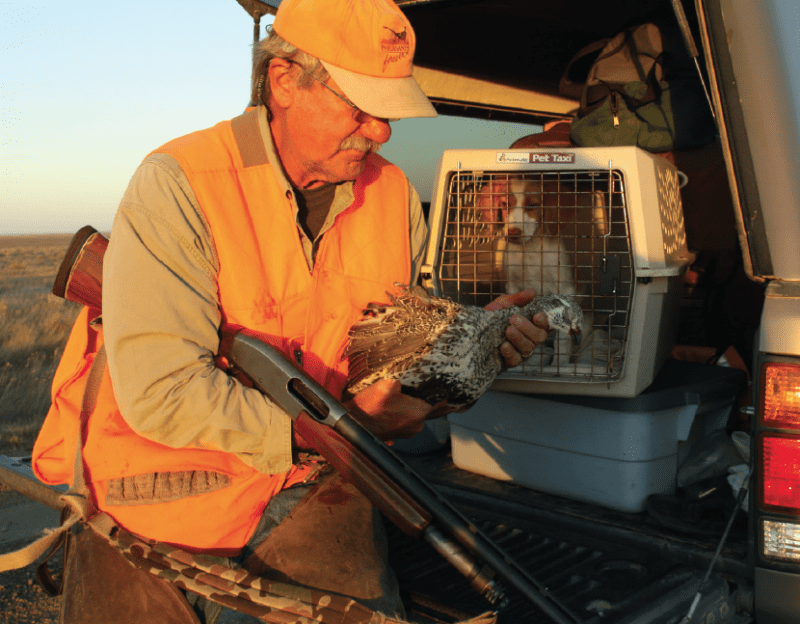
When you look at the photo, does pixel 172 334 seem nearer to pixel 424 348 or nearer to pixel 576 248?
pixel 424 348

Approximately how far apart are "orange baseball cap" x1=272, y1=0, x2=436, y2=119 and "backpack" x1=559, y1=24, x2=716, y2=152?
1839 millimetres

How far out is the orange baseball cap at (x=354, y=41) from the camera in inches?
79.5

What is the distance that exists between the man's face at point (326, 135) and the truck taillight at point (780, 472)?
4.65ft

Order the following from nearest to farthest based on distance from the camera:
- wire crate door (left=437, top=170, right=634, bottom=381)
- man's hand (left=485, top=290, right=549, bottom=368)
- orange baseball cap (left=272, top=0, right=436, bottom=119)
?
orange baseball cap (left=272, top=0, right=436, bottom=119) < man's hand (left=485, top=290, right=549, bottom=368) < wire crate door (left=437, top=170, right=634, bottom=381)

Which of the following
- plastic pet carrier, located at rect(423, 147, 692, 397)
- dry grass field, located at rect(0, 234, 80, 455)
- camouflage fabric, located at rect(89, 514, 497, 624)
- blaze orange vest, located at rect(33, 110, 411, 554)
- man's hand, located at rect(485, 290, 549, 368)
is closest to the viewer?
camouflage fabric, located at rect(89, 514, 497, 624)

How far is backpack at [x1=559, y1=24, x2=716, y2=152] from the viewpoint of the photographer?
351 cm

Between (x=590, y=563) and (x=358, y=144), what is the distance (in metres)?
1.57

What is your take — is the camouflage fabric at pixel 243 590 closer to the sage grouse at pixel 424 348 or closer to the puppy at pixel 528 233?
the sage grouse at pixel 424 348

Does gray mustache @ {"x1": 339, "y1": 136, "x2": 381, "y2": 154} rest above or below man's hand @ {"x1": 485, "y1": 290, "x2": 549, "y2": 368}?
above

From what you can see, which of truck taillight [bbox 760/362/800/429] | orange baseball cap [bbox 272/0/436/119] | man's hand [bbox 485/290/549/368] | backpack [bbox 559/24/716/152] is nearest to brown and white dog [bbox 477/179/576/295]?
backpack [bbox 559/24/716/152]

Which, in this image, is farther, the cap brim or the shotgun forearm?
the cap brim

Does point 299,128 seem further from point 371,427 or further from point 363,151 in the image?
point 371,427

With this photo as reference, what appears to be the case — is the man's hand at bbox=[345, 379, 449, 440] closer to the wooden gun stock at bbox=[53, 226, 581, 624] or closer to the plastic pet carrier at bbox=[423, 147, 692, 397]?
the wooden gun stock at bbox=[53, 226, 581, 624]

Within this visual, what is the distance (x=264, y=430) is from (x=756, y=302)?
118 inches
